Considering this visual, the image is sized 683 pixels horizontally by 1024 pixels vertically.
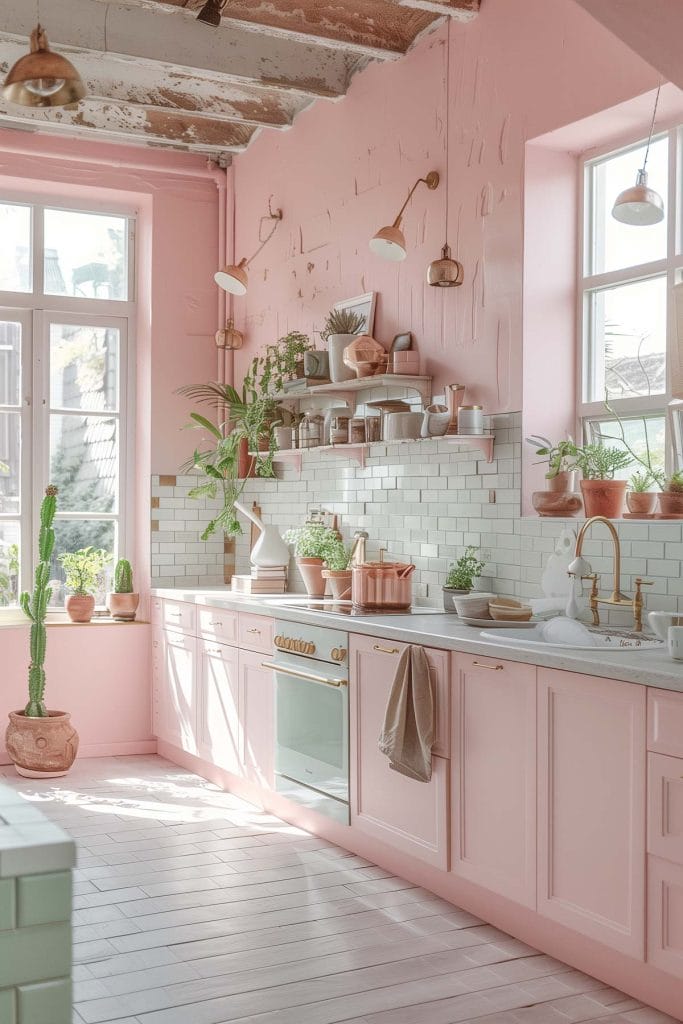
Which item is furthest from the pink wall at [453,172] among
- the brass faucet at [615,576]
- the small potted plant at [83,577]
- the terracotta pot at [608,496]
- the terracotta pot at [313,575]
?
the small potted plant at [83,577]

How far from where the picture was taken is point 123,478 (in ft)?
23.5

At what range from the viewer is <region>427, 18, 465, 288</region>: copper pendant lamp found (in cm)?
482

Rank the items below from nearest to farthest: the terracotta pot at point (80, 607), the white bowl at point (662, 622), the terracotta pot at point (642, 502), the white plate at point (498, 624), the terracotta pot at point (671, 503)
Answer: the white bowl at point (662, 622) < the terracotta pot at point (671, 503) < the terracotta pot at point (642, 502) < the white plate at point (498, 624) < the terracotta pot at point (80, 607)

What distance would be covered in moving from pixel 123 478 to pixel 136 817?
8.45 feet

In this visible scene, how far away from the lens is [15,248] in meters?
6.91

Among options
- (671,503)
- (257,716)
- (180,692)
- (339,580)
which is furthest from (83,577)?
(671,503)

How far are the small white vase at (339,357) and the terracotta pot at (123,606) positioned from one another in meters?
2.15

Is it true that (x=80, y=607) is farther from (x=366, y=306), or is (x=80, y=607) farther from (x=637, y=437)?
(x=637, y=437)

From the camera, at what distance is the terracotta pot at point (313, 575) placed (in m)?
5.68

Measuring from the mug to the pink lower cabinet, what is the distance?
941 millimetres

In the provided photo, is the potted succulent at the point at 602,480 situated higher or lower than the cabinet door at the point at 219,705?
higher

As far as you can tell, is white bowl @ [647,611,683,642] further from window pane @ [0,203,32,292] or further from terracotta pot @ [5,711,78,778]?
window pane @ [0,203,32,292]

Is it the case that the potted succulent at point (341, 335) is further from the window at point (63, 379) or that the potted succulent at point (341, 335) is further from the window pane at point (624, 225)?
the window at point (63, 379)

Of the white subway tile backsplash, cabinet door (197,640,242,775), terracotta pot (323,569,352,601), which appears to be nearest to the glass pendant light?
the white subway tile backsplash
